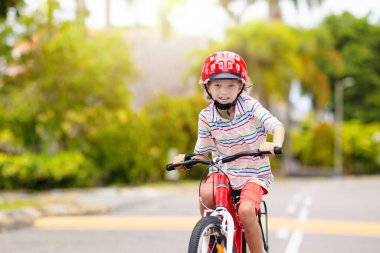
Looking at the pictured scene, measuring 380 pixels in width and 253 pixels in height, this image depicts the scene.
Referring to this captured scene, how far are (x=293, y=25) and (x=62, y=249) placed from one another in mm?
37061

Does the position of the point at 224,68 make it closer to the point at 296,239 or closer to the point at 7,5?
the point at 296,239

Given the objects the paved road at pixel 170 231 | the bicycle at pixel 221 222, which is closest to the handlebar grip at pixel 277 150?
the bicycle at pixel 221 222

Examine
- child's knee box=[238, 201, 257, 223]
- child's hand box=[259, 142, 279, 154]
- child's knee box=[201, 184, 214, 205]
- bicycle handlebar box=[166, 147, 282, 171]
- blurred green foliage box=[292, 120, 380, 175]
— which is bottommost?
blurred green foliage box=[292, 120, 380, 175]

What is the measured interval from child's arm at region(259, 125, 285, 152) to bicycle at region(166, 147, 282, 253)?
0.10 feet

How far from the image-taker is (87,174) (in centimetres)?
2433

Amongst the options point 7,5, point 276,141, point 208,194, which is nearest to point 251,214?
point 208,194

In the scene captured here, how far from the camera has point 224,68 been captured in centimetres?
471

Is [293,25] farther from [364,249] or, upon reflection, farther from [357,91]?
[364,249]

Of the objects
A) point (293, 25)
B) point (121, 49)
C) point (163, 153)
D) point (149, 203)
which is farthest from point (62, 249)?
point (293, 25)

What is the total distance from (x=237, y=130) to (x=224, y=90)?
30 cm

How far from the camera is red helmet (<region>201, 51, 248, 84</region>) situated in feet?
15.5

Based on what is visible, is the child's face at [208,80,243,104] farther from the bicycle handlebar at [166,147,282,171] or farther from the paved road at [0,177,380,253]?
the paved road at [0,177,380,253]

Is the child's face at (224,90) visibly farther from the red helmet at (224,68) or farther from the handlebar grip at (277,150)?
the handlebar grip at (277,150)

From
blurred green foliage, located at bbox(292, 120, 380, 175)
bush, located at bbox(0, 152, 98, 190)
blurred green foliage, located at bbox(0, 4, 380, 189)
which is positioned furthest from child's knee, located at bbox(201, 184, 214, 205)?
blurred green foliage, located at bbox(292, 120, 380, 175)
